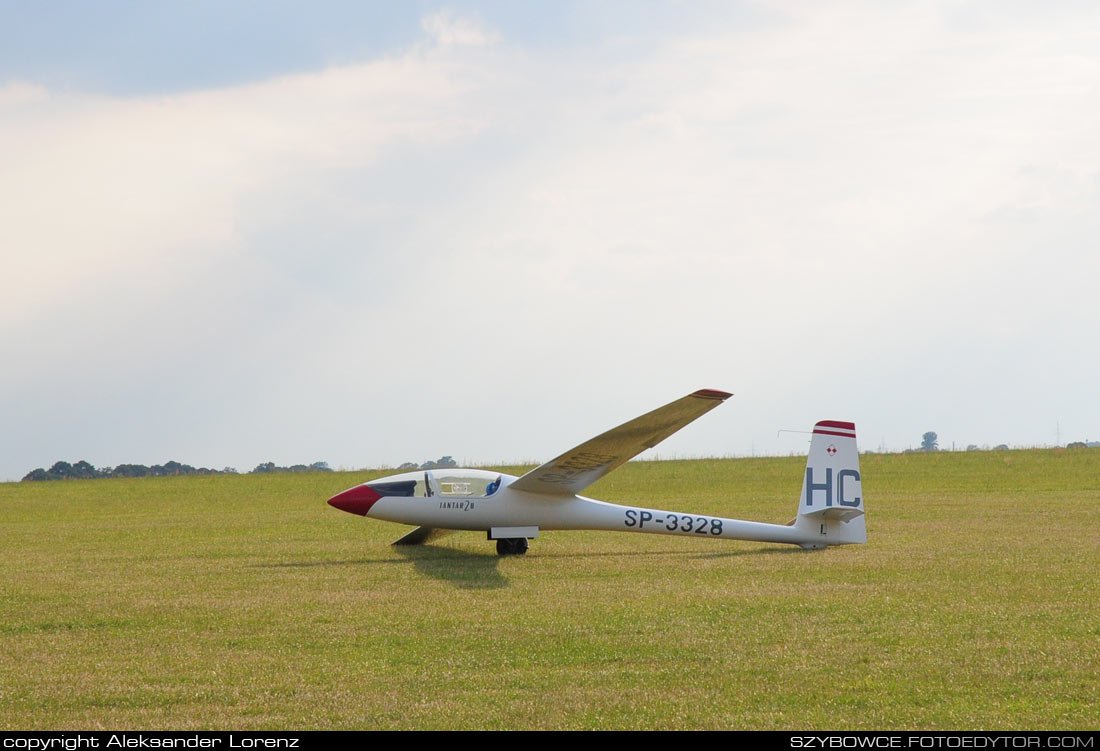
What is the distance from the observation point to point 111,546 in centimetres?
1948

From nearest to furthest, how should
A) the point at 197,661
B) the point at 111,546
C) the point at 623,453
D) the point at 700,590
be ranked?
the point at 197,661, the point at 700,590, the point at 623,453, the point at 111,546

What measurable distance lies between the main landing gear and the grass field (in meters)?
0.22

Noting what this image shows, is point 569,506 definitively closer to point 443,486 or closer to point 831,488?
point 443,486

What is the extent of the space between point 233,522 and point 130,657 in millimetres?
16384

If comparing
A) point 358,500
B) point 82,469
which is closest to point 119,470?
point 82,469

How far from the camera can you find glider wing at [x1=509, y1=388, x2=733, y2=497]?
47.0 feet

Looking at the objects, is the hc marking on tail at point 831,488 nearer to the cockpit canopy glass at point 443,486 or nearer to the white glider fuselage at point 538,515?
the white glider fuselage at point 538,515

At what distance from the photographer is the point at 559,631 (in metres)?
9.90

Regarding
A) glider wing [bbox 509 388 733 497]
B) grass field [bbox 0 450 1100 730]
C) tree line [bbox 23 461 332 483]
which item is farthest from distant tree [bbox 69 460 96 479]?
glider wing [bbox 509 388 733 497]

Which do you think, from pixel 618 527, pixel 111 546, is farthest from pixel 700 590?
pixel 111 546

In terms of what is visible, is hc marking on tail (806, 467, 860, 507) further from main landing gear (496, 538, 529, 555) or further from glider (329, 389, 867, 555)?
main landing gear (496, 538, 529, 555)

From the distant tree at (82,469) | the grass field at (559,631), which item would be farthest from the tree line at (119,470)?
the grass field at (559,631)

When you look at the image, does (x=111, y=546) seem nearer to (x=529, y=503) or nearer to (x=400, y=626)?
(x=529, y=503)

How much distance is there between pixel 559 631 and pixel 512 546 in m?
7.24
